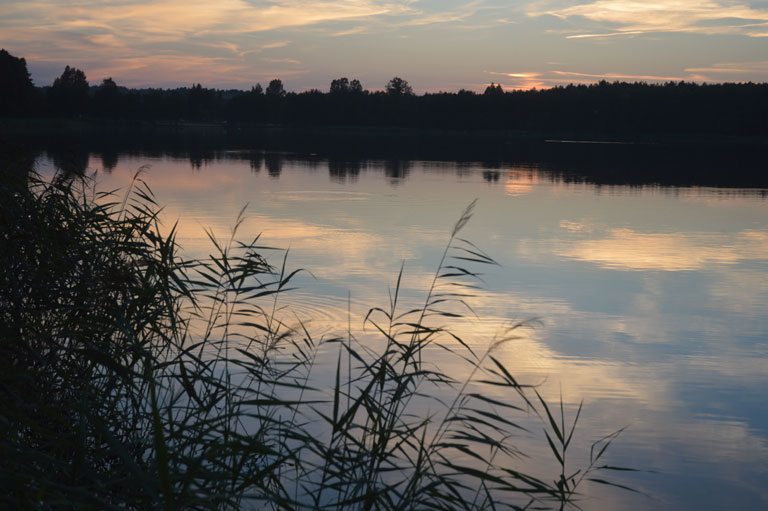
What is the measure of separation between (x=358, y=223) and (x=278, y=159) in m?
25.7

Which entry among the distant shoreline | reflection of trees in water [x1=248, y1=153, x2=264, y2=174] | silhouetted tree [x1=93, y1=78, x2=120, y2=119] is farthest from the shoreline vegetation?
silhouetted tree [x1=93, y1=78, x2=120, y2=119]

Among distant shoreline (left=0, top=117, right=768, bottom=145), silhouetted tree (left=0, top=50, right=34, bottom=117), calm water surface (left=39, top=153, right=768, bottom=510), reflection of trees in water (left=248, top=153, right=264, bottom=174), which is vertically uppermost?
silhouetted tree (left=0, top=50, right=34, bottom=117)

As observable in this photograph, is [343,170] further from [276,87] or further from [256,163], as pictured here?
[276,87]

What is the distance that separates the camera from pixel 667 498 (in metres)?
5.77

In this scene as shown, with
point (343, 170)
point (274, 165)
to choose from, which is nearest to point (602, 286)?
point (343, 170)

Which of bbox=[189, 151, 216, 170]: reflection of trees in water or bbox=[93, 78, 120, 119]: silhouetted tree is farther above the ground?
bbox=[93, 78, 120, 119]: silhouetted tree

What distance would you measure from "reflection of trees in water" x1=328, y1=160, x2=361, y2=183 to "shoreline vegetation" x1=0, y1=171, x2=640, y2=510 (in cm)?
2261

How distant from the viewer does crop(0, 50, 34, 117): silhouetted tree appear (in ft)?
262

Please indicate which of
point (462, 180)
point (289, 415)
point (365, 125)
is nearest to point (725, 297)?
point (289, 415)

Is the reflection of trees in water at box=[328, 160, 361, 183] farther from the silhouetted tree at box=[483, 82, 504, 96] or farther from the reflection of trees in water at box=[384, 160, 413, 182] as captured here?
the silhouetted tree at box=[483, 82, 504, 96]

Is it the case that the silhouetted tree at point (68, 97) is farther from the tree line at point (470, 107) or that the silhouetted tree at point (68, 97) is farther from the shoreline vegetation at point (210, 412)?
the shoreline vegetation at point (210, 412)

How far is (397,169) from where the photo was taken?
3816 cm

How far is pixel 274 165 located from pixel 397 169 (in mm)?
6235

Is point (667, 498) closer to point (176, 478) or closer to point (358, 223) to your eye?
point (176, 478)
